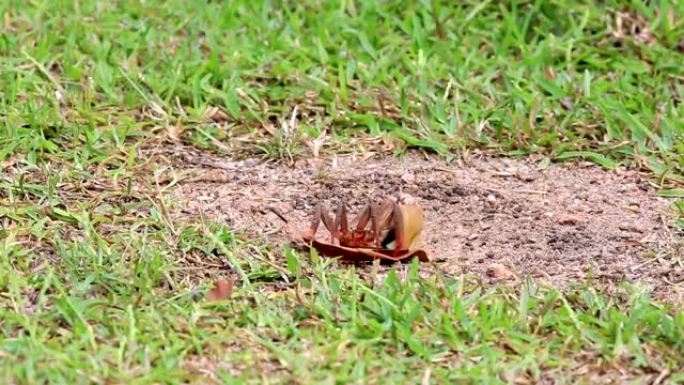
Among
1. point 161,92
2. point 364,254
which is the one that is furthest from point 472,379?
point 161,92

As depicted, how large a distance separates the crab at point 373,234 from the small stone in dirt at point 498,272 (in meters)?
0.18

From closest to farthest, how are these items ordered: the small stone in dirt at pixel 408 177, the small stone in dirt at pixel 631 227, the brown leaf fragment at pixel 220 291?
1. the brown leaf fragment at pixel 220 291
2. the small stone in dirt at pixel 631 227
3. the small stone in dirt at pixel 408 177

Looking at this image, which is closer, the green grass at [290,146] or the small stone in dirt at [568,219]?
the green grass at [290,146]

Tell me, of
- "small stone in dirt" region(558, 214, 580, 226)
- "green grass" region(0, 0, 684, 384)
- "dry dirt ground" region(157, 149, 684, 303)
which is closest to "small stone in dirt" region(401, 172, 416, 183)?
"dry dirt ground" region(157, 149, 684, 303)

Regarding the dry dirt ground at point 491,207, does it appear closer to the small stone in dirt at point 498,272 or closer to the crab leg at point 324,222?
the small stone in dirt at point 498,272

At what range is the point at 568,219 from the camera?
3.84 metres

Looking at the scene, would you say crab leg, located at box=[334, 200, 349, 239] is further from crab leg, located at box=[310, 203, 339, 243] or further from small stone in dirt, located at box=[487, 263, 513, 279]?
small stone in dirt, located at box=[487, 263, 513, 279]

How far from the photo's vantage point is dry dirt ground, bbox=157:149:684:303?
11.8 feet

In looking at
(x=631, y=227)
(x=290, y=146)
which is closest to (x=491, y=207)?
(x=631, y=227)

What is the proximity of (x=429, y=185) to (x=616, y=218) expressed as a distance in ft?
1.84

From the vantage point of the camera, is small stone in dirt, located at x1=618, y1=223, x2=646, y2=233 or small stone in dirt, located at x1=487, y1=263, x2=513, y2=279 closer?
small stone in dirt, located at x1=487, y1=263, x2=513, y2=279

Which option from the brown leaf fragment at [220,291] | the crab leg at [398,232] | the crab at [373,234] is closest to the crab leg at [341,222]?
the crab at [373,234]

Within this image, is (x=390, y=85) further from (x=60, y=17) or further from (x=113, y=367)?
(x=113, y=367)

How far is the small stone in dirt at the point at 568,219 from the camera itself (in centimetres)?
383
